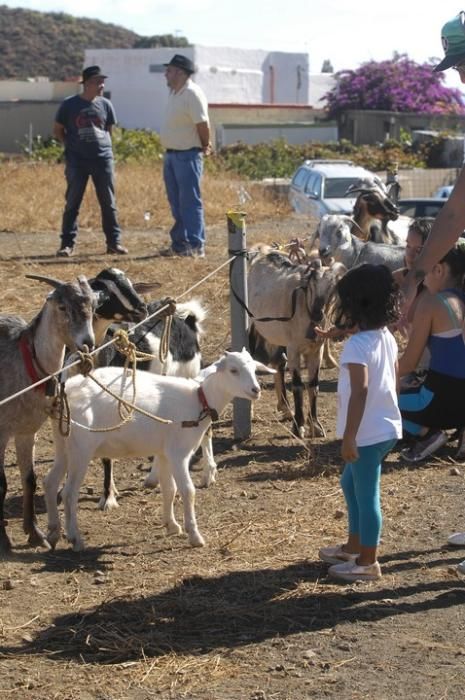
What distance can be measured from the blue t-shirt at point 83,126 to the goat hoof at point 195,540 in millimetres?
8383

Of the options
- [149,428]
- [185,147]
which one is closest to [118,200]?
[185,147]

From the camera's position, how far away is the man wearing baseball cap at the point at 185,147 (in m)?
14.0

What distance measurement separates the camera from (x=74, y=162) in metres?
14.4

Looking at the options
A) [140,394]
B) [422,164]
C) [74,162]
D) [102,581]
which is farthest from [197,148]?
[422,164]

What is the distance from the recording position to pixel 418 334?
7539 mm

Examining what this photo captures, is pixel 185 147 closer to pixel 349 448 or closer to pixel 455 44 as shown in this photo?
pixel 455 44

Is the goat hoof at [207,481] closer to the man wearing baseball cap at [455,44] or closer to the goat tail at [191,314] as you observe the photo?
the goat tail at [191,314]

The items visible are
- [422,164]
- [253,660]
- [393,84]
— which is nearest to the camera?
[253,660]

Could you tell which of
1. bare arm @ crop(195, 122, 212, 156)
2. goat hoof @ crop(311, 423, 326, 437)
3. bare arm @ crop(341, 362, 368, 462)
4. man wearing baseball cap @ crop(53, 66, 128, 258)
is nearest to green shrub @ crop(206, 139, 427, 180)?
man wearing baseball cap @ crop(53, 66, 128, 258)

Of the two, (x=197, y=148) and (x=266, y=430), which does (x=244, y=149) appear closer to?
(x=197, y=148)

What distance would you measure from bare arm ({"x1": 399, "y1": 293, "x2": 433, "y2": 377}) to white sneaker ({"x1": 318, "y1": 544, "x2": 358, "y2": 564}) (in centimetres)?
157

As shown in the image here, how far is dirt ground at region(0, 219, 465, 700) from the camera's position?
493 cm

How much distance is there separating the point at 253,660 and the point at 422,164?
26.4m

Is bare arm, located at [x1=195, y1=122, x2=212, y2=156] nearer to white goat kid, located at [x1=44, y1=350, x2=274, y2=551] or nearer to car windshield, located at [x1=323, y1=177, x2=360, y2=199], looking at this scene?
car windshield, located at [x1=323, y1=177, x2=360, y2=199]
